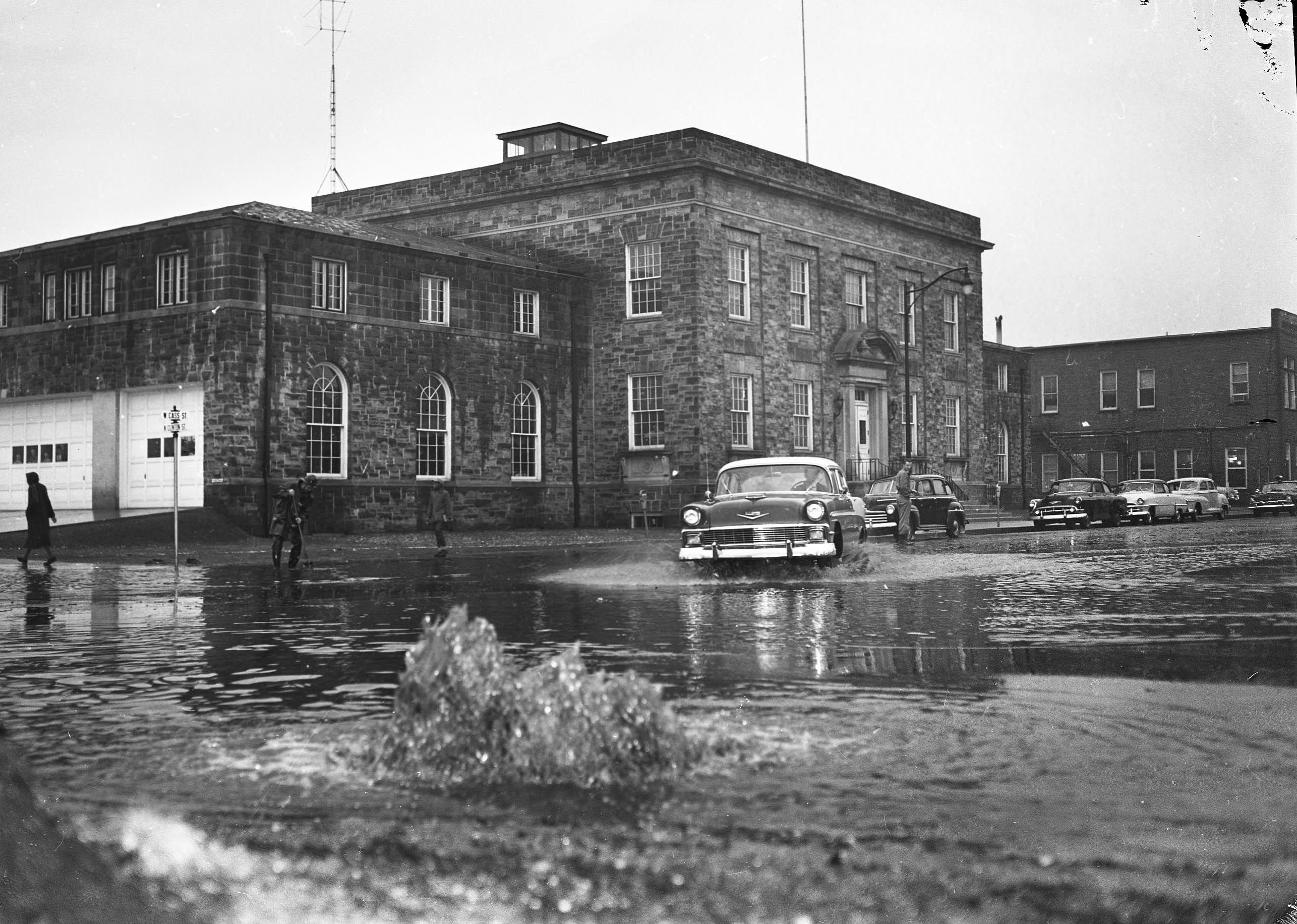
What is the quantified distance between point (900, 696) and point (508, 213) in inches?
1299

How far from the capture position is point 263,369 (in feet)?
92.9

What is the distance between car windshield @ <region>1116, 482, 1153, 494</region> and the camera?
40125 millimetres

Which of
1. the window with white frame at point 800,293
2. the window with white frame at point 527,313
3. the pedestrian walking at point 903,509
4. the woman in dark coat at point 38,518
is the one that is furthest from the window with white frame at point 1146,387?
the woman in dark coat at point 38,518

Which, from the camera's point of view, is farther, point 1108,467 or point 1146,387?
point 1108,467

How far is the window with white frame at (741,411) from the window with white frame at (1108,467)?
25.4 metres

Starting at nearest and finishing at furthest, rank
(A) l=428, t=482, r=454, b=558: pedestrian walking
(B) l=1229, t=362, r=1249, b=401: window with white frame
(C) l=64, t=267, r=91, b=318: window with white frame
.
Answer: (A) l=428, t=482, r=454, b=558: pedestrian walking → (C) l=64, t=267, r=91, b=318: window with white frame → (B) l=1229, t=362, r=1249, b=401: window with white frame

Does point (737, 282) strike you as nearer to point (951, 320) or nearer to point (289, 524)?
point (951, 320)

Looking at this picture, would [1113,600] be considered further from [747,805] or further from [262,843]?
[262,843]

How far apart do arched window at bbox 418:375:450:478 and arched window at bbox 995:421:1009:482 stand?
27.7 m

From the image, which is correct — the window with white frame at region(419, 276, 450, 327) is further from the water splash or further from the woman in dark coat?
the water splash

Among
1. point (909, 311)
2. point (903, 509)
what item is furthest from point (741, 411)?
point (903, 509)

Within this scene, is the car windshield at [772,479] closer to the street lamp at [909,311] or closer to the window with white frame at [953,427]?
the street lamp at [909,311]

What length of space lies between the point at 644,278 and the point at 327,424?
10370 millimetres

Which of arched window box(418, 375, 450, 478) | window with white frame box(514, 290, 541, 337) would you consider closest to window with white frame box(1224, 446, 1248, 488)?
window with white frame box(514, 290, 541, 337)
